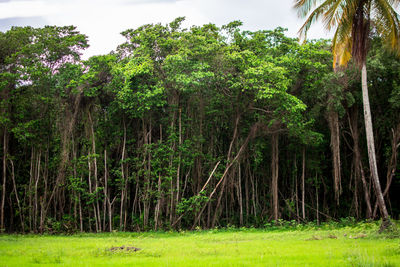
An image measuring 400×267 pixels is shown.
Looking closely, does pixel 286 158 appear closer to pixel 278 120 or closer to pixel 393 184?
pixel 278 120

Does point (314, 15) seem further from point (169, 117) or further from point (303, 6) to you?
point (169, 117)

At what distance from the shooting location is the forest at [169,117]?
1478cm

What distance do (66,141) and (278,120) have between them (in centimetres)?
881

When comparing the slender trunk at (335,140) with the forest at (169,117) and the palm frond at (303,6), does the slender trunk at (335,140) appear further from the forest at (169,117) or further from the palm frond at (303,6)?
the palm frond at (303,6)

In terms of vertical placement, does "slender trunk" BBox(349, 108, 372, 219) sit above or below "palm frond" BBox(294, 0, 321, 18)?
below

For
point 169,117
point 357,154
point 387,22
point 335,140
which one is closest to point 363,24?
point 387,22

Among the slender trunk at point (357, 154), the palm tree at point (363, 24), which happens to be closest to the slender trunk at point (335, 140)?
the slender trunk at point (357, 154)

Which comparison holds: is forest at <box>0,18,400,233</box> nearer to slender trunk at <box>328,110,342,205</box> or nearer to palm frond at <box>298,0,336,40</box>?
slender trunk at <box>328,110,342,205</box>

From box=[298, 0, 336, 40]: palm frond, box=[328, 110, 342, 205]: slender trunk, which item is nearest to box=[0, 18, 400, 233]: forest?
box=[328, 110, 342, 205]: slender trunk

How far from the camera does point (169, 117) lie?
53.6 feet

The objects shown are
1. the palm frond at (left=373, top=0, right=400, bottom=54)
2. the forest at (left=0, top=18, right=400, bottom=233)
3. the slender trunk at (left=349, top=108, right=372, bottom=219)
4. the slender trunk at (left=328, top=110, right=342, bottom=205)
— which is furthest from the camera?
the slender trunk at (left=349, top=108, right=372, bottom=219)

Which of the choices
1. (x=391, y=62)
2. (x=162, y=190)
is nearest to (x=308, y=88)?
(x=391, y=62)

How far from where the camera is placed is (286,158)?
19297 mm

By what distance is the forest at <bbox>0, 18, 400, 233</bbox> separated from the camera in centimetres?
1478
